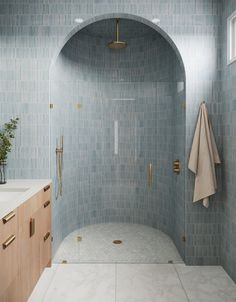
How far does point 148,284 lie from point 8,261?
4.50 ft

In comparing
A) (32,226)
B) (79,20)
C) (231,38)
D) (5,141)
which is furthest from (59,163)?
(231,38)

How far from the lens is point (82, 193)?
3.93 meters

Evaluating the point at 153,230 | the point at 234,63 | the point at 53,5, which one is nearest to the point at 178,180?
the point at 153,230

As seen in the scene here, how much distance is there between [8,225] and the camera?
1.87 metres

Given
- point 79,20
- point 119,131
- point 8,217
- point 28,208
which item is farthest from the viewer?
point 119,131

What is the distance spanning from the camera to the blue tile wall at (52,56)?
3.11 m

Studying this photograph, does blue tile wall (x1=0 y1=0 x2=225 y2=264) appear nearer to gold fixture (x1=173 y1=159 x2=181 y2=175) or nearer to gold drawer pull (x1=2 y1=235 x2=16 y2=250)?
gold fixture (x1=173 y1=159 x2=181 y2=175)

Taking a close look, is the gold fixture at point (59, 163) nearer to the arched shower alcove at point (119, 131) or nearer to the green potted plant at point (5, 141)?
the arched shower alcove at point (119, 131)

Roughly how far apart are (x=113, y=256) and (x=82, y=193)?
96cm

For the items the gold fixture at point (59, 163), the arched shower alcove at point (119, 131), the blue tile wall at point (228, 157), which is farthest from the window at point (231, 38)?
the gold fixture at point (59, 163)

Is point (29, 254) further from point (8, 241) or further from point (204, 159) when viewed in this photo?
point (204, 159)

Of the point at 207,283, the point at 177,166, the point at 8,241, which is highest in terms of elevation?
the point at 177,166

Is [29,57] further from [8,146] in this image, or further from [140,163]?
[140,163]

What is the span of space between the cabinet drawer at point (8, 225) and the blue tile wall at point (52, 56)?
118 cm
